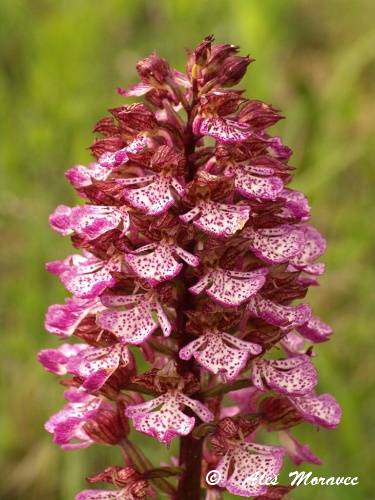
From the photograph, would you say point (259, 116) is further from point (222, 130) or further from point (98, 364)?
point (98, 364)

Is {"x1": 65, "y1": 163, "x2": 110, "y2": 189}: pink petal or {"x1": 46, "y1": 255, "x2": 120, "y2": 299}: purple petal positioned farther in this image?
{"x1": 65, "y1": 163, "x2": 110, "y2": 189}: pink petal


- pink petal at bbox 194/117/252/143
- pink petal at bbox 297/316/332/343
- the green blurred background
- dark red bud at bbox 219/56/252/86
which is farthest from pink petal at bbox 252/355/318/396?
the green blurred background

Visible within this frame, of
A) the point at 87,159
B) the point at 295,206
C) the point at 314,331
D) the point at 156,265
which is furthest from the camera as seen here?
the point at 87,159

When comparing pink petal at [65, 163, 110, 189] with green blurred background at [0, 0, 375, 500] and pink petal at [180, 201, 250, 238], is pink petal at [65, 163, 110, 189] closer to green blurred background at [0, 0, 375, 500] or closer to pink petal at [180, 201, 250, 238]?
pink petal at [180, 201, 250, 238]

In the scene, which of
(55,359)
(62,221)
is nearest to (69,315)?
(55,359)

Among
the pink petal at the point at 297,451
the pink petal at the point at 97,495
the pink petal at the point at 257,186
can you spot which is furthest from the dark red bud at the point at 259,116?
the pink petal at the point at 97,495

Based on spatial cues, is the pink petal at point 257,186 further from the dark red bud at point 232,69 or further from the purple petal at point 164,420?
the purple petal at point 164,420
